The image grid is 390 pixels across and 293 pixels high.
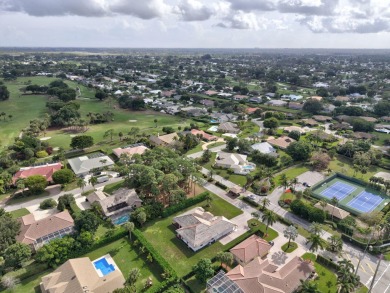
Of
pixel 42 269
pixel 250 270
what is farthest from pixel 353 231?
pixel 42 269

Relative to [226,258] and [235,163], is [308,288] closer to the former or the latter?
[226,258]

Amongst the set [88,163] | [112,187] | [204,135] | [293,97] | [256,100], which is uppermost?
[293,97]

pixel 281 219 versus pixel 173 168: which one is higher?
pixel 173 168

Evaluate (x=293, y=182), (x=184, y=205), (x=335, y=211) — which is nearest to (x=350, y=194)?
(x=335, y=211)

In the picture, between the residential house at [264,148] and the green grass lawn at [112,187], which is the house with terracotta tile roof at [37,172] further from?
the residential house at [264,148]

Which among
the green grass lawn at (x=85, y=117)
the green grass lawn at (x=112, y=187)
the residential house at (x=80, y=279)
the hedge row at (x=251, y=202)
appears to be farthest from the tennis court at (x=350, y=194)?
the green grass lawn at (x=85, y=117)

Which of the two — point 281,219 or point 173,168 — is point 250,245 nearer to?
point 281,219

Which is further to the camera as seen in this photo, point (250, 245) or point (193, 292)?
point (250, 245)
